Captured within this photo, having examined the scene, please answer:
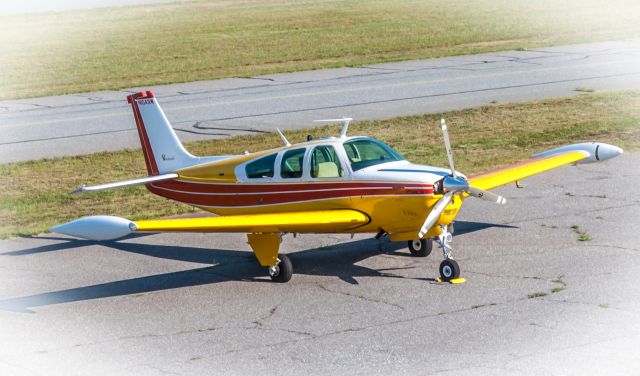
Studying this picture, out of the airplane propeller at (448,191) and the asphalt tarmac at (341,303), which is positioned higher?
the airplane propeller at (448,191)

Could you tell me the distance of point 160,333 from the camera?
11688 millimetres

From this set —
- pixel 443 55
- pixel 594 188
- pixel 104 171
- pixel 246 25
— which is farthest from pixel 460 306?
pixel 246 25

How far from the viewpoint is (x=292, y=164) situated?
14430mm

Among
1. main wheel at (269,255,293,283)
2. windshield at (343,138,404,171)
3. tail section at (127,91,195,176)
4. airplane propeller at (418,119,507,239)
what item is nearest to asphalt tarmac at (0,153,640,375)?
main wheel at (269,255,293,283)

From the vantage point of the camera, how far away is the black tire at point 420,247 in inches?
576

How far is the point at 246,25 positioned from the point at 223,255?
147 ft

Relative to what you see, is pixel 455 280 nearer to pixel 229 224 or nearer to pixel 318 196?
pixel 318 196

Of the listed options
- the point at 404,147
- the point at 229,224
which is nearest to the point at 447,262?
the point at 229,224

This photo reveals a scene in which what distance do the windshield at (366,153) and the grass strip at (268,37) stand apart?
81.6 ft

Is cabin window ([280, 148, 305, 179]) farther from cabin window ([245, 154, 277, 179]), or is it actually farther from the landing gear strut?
the landing gear strut

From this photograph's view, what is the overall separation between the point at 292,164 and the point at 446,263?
2.90 m

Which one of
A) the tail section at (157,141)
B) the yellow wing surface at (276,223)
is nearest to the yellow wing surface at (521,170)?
the yellow wing surface at (276,223)

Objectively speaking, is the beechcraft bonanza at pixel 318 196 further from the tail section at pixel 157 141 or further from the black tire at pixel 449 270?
the tail section at pixel 157 141

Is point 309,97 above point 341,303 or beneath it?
above
